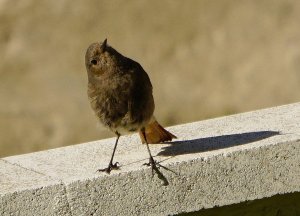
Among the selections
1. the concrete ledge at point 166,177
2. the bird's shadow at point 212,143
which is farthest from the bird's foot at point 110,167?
the bird's shadow at point 212,143

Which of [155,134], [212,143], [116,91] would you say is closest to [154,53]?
[155,134]

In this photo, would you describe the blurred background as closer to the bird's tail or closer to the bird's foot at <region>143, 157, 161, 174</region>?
the bird's tail

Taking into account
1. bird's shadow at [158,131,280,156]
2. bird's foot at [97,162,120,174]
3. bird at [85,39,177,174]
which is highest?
bird at [85,39,177,174]

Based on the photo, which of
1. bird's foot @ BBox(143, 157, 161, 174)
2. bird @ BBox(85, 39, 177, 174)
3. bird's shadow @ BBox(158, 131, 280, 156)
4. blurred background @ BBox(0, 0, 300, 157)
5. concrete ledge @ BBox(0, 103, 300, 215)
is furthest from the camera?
blurred background @ BBox(0, 0, 300, 157)

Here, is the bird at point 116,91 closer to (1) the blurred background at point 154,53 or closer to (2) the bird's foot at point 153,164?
(2) the bird's foot at point 153,164

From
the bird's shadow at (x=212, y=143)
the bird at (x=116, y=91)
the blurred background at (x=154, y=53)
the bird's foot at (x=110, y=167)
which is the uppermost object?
the bird at (x=116, y=91)

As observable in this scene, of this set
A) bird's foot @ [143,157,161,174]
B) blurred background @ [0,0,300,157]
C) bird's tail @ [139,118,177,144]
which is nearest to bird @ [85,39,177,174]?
bird's tail @ [139,118,177,144]

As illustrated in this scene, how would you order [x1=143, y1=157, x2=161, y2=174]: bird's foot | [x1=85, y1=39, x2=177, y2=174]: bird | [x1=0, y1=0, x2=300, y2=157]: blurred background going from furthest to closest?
1. [x1=0, y1=0, x2=300, y2=157]: blurred background
2. [x1=85, y1=39, x2=177, y2=174]: bird
3. [x1=143, y1=157, x2=161, y2=174]: bird's foot

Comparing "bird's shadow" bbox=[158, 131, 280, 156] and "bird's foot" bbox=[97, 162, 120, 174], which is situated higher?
"bird's foot" bbox=[97, 162, 120, 174]
